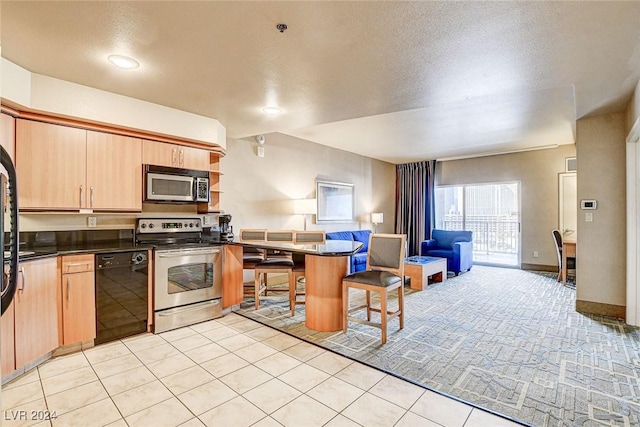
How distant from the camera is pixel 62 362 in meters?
2.61

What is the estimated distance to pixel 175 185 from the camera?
3500 millimetres

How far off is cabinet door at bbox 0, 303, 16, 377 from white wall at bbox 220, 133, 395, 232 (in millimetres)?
2576

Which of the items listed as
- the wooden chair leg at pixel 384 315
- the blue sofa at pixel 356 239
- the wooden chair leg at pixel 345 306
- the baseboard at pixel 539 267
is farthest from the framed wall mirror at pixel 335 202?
the baseboard at pixel 539 267

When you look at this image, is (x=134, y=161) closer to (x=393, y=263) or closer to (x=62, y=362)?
(x=62, y=362)

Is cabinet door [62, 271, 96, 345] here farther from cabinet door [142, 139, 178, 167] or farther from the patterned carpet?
the patterned carpet

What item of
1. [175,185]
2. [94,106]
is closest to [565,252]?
[175,185]

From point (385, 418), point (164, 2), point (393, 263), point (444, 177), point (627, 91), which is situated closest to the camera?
point (164, 2)

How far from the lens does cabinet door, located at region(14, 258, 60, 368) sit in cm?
237

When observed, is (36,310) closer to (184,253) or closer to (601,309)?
(184,253)

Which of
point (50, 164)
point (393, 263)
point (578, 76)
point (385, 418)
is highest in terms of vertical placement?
point (578, 76)

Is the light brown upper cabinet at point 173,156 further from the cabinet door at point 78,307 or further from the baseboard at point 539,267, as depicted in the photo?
the baseboard at point 539,267

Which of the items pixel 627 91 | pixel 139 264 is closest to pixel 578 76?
pixel 627 91

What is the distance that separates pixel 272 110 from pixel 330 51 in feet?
4.42

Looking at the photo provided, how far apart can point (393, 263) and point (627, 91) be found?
2738 mm
